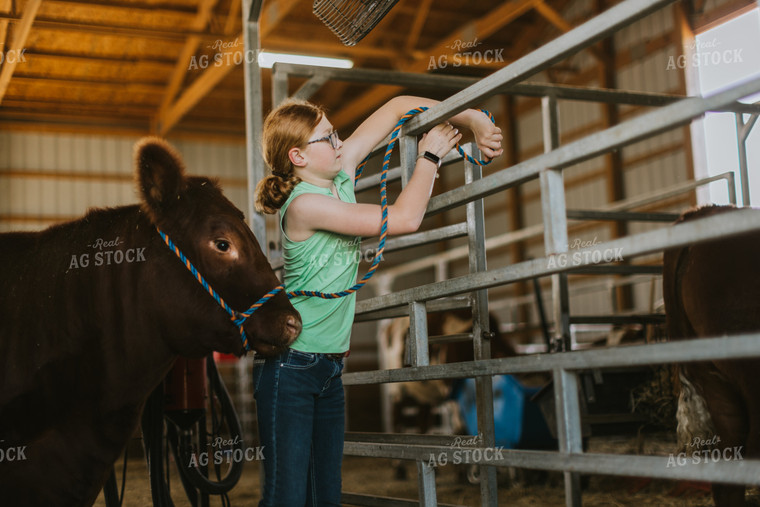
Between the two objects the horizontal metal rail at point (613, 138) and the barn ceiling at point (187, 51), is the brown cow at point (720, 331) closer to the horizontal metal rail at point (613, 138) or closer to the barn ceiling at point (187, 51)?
the horizontal metal rail at point (613, 138)

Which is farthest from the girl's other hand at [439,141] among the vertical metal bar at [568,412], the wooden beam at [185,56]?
the wooden beam at [185,56]

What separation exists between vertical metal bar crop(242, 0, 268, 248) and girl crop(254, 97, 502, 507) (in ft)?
5.14

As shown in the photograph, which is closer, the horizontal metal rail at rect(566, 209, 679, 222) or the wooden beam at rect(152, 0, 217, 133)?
the horizontal metal rail at rect(566, 209, 679, 222)

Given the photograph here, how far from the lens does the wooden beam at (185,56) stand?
1163 cm

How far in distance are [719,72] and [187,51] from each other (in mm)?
8432

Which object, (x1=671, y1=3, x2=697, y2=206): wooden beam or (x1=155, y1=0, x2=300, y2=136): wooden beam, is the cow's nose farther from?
(x1=671, y1=3, x2=697, y2=206): wooden beam

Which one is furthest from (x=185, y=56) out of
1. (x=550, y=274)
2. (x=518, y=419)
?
(x=550, y=274)

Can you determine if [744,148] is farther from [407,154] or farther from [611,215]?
[407,154]

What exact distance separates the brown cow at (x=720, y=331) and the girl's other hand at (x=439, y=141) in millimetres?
1435

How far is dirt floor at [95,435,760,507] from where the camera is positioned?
4.75m

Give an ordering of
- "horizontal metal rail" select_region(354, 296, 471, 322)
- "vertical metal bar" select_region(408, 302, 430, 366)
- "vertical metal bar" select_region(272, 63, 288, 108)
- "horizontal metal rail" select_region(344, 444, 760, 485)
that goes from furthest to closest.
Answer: "vertical metal bar" select_region(272, 63, 288, 108)
"horizontal metal rail" select_region(354, 296, 471, 322)
"vertical metal bar" select_region(408, 302, 430, 366)
"horizontal metal rail" select_region(344, 444, 760, 485)

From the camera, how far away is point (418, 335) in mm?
2701

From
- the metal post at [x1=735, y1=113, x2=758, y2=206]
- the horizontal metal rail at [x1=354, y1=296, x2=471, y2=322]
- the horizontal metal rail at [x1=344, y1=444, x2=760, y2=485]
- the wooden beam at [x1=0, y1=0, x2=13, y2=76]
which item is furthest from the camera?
the wooden beam at [x1=0, y1=0, x2=13, y2=76]

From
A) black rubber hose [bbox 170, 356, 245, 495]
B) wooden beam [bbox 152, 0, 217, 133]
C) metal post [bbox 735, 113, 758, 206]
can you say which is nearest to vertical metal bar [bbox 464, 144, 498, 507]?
black rubber hose [bbox 170, 356, 245, 495]
